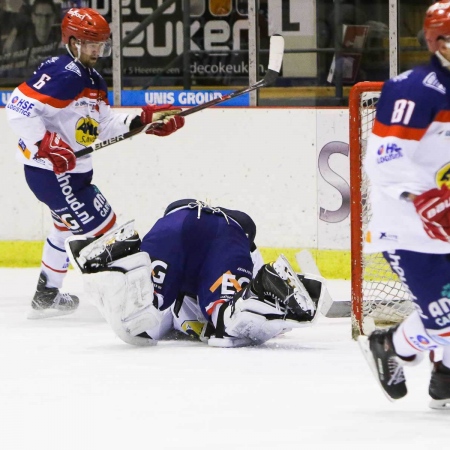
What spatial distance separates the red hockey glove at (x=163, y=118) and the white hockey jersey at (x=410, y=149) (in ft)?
7.05

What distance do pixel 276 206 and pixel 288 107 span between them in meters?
0.45

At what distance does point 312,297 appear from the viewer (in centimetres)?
414

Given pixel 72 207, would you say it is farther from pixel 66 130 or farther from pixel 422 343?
pixel 422 343

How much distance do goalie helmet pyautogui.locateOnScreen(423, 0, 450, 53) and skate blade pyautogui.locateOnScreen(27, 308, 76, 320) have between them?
243 centimetres

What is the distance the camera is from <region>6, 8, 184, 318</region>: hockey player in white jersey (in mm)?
4895

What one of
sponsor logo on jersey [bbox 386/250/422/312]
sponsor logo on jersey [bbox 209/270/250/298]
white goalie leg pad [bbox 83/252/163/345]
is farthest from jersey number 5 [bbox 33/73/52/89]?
sponsor logo on jersey [bbox 386/250/422/312]

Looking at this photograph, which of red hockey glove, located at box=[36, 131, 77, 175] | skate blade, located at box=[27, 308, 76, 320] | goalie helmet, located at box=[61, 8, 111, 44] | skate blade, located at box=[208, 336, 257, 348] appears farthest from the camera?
skate blade, located at box=[27, 308, 76, 320]

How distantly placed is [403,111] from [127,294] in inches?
56.3

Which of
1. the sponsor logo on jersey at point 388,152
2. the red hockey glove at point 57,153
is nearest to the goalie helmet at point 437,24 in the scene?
the sponsor logo on jersey at point 388,152

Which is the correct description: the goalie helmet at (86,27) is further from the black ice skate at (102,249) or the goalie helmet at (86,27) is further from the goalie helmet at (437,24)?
the goalie helmet at (437,24)

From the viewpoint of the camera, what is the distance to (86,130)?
5121mm

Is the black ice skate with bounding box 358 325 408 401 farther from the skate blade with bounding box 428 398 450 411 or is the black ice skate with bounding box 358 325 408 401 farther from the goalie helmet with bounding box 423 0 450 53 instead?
the goalie helmet with bounding box 423 0 450 53

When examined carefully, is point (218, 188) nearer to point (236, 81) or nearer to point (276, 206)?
point (276, 206)

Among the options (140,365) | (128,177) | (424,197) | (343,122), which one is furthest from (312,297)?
(128,177)
